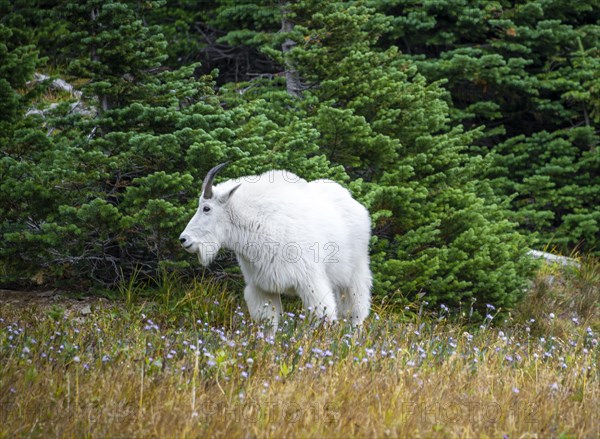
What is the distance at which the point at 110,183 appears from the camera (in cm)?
866

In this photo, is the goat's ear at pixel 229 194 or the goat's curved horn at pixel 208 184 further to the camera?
the goat's ear at pixel 229 194

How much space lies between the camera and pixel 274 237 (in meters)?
7.28

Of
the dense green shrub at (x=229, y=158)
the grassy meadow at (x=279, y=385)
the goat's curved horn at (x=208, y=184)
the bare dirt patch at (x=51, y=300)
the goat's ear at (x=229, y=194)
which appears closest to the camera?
the grassy meadow at (x=279, y=385)

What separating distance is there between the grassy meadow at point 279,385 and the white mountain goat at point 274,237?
599mm

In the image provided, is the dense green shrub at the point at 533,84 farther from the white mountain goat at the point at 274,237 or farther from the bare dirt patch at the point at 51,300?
the bare dirt patch at the point at 51,300

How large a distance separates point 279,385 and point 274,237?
2.36 m

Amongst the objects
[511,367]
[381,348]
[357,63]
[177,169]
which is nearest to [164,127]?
[177,169]

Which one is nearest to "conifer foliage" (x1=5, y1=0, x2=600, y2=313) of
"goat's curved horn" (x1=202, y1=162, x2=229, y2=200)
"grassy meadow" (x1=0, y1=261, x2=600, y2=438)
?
"goat's curved horn" (x1=202, y1=162, x2=229, y2=200)

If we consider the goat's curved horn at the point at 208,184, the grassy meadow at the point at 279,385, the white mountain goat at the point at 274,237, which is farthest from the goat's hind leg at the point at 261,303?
the goat's curved horn at the point at 208,184

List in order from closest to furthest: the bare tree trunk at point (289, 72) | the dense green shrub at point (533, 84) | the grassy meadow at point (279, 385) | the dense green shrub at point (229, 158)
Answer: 1. the grassy meadow at point (279, 385)
2. the dense green shrub at point (229, 158)
3. the bare tree trunk at point (289, 72)
4. the dense green shrub at point (533, 84)

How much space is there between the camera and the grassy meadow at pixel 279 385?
14.6 feet

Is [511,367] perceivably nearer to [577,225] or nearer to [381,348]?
[381,348]

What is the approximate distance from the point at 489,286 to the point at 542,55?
6011 mm

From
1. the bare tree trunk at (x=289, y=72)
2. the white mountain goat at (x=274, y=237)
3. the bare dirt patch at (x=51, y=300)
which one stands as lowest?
the bare dirt patch at (x=51, y=300)
